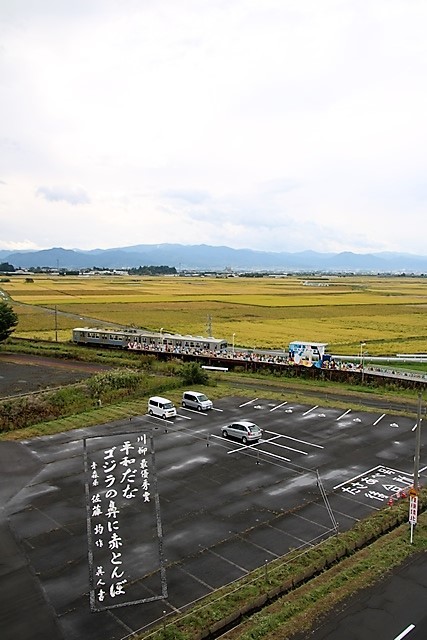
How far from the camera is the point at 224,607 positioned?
13.7 meters

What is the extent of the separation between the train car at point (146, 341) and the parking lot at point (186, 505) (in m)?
19.1

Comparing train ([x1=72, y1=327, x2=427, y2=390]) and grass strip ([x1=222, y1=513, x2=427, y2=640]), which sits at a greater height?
train ([x1=72, y1=327, x2=427, y2=390])

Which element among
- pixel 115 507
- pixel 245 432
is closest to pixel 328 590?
pixel 115 507

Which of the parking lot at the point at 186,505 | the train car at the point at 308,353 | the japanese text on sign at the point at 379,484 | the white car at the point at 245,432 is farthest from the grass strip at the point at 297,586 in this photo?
the train car at the point at 308,353

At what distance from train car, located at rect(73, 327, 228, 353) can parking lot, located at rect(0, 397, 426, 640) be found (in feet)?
62.7

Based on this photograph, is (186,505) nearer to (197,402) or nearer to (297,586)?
(297,586)

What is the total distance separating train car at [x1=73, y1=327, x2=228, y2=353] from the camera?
5019cm

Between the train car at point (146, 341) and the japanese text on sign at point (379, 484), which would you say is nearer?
the japanese text on sign at point (379, 484)

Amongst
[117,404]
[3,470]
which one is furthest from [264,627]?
[117,404]

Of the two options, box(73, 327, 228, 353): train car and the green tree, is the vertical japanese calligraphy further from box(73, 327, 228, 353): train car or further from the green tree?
the green tree

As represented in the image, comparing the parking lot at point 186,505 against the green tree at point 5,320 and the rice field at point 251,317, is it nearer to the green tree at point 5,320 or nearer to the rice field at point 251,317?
the green tree at point 5,320

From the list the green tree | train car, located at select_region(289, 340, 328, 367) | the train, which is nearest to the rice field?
the train

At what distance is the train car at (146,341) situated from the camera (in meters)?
50.2

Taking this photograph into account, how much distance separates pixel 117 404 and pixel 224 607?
21.1m
